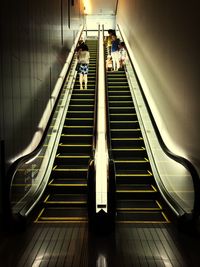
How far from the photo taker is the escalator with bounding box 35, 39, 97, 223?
205 inches

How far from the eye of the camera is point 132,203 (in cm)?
561

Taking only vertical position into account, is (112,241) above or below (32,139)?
below

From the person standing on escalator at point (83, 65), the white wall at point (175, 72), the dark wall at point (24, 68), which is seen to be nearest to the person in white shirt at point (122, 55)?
the person standing on escalator at point (83, 65)

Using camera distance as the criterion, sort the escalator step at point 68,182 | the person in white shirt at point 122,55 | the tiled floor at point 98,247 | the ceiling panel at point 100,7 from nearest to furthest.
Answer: the tiled floor at point 98,247, the escalator step at point 68,182, the person in white shirt at point 122,55, the ceiling panel at point 100,7

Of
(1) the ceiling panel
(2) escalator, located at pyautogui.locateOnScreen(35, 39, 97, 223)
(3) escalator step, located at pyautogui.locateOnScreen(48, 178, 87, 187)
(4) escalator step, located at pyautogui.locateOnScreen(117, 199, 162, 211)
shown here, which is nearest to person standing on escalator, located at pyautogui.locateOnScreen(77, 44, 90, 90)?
(2) escalator, located at pyautogui.locateOnScreen(35, 39, 97, 223)

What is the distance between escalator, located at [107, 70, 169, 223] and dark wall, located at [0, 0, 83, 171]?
1.74 m

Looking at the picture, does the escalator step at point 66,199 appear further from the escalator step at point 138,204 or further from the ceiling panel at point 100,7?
the ceiling panel at point 100,7

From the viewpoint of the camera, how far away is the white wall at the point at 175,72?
4.53m

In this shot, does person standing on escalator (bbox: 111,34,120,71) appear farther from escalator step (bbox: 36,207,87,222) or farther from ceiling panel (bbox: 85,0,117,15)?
ceiling panel (bbox: 85,0,117,15)

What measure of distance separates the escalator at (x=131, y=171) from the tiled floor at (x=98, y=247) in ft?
1.84

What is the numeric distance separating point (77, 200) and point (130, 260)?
2.16m

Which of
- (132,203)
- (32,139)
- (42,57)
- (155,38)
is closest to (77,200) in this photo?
(132,203)

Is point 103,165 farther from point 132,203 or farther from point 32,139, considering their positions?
point 32,139

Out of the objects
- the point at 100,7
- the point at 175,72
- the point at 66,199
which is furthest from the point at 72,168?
the point at 100,7
